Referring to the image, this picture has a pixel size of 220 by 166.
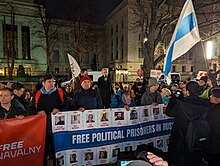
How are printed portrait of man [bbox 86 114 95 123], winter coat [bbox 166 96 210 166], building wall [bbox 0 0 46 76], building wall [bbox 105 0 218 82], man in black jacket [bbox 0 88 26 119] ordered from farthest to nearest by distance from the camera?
building wall [bbox 105 0 218 82] → building wall [bbox 0 0 46 76] → printed portrait of man [bbox 86 114 95 123] → man in black jacket [bbox 0 88 26 119] → winter coat [bbox 166 96 210 166]

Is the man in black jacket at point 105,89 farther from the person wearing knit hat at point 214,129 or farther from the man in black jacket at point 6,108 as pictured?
the person wearing knit hat at point 214,129

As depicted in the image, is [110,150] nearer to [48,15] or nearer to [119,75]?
[119,75]

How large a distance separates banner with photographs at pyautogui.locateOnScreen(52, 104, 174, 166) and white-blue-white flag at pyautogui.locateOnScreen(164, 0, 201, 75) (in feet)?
4.55

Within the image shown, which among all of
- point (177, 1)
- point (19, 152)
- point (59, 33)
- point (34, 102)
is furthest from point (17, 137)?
point (59, 33)

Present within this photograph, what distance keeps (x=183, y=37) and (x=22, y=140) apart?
4.35m

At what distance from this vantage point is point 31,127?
14.0 feet

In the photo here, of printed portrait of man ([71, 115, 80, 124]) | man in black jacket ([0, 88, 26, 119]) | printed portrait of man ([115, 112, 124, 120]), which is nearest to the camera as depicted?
man in black jacket ([0, 88, 26, 119])

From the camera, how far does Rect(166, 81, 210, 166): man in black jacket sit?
3846mm

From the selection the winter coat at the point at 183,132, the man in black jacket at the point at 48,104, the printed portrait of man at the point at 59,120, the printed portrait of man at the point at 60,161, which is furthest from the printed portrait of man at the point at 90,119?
the winter coat at the point at 183,132

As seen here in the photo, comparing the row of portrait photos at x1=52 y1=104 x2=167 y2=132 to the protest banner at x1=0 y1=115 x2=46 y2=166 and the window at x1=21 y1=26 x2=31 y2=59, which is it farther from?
the window at x1=21 y1=26 x2=31 y2=59

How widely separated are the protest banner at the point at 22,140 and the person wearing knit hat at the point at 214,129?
3.09 m

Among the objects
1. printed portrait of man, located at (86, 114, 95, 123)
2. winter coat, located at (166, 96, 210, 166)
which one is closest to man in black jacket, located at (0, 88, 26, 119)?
printed portrait of man, located at (86, 114, 95, 123)

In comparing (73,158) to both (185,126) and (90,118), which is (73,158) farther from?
(185,126)

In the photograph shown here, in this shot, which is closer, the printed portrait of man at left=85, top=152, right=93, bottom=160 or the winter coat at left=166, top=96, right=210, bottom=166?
the winter coat at left=166, top=96, right=210, bottom=166
